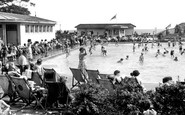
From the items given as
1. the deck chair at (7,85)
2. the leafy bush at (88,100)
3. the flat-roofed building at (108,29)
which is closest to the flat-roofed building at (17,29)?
the deck chair at (7,85)

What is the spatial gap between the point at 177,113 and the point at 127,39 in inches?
2079

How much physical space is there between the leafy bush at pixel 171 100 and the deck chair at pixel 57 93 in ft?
8.55

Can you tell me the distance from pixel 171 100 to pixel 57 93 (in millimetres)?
3092

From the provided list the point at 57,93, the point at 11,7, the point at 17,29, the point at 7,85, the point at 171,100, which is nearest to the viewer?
the point at 171,100

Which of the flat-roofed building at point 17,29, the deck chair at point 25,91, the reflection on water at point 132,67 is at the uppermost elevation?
the flat-roofed building at point 17,29

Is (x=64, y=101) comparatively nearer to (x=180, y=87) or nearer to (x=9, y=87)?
(x=9, y=87)

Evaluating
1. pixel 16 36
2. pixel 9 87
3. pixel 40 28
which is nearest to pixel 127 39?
pixel 40 28

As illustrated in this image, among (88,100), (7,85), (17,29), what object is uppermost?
(17,29)

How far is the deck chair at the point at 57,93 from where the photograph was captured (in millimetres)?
7278

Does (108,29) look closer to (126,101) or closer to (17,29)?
(17,29)

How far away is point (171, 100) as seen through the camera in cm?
535

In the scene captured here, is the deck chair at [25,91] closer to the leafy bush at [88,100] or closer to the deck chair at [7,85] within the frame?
the deck chair at [7,85]

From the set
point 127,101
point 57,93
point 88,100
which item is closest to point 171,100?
point 127,101

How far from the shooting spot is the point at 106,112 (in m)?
5.61
